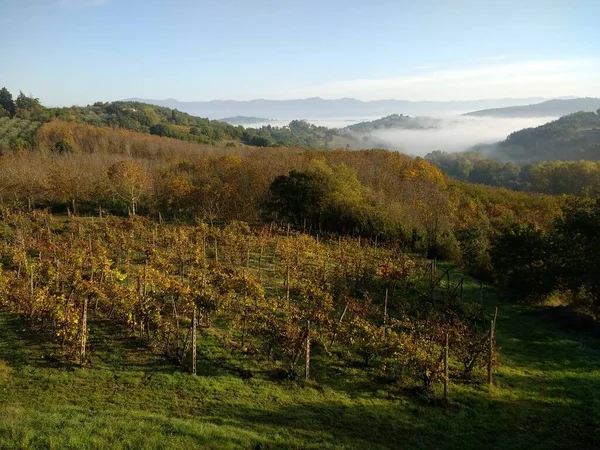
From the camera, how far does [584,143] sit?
112 m

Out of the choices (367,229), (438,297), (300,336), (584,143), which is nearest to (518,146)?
(584,143)

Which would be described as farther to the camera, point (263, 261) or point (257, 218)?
point (257, 218)

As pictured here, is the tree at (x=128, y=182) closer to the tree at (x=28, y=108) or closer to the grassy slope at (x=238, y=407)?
the grassy slope at (x=238, y=407)

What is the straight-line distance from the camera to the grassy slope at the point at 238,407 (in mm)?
8109

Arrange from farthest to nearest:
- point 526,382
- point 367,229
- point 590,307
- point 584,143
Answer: point 584,143 → point 367,229 → point 590,307 → point 526,382

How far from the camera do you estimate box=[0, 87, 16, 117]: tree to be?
299 feet

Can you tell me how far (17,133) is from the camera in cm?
6372

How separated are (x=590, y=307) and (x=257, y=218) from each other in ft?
81.6

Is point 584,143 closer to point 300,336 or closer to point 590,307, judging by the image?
point 590,307

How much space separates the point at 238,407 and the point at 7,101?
110 meters

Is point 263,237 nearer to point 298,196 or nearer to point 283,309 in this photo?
point 298,196

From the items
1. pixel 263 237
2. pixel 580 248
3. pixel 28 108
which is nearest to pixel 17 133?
pixel 28 108

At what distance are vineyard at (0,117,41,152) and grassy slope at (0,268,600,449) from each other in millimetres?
48418

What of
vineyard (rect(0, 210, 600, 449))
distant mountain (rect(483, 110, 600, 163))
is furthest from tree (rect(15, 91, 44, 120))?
distant mountain (rect(483, 110, 600, 163))
